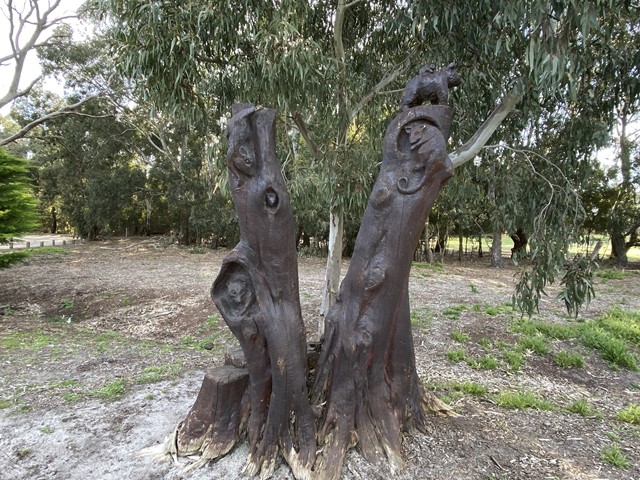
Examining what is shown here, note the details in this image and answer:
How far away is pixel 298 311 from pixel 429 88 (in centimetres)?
154

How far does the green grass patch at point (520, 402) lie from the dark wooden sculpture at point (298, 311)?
1.46 metres

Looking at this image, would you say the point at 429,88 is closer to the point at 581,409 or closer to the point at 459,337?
the point at 581,409

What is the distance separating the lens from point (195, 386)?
12.5ft

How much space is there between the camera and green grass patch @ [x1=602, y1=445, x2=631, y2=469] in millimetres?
2688

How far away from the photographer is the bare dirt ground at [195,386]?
259 cm

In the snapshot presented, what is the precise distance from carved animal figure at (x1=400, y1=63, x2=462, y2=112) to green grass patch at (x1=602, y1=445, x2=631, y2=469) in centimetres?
254

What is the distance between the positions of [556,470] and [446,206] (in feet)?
37.5

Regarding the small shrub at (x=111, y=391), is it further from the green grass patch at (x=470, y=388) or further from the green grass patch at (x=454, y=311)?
the green grass patch at (x=454, y=311)

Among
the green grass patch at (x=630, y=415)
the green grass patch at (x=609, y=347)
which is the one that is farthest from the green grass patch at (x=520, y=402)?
the green grass patch at (x=609, y=347)

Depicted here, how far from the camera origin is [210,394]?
2.57 meters

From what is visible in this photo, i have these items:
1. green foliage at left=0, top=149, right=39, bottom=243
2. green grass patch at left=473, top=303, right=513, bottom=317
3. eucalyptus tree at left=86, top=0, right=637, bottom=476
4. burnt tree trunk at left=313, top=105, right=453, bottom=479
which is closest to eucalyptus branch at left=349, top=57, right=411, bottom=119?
eucalyptus tree at left=86, top=0, right=637, bottom=476

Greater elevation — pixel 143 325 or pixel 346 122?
pixel 346 122

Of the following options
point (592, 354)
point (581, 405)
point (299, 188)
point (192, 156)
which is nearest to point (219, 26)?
point (299, 188)

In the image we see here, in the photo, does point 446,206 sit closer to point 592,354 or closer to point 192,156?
point 592,354
